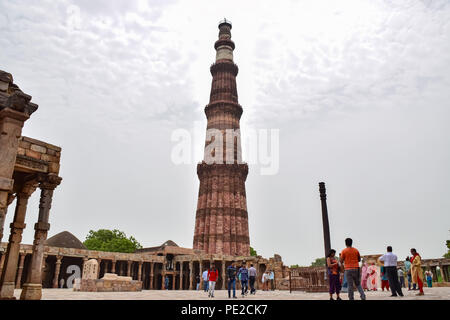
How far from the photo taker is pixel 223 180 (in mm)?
38625

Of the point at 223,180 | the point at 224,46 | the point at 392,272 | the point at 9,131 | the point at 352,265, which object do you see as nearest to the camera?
the point at 9,131

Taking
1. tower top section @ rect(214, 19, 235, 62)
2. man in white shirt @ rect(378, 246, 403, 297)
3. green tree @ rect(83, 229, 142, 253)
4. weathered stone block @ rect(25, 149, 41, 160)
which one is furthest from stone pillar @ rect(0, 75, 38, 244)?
green tree @ rect(83, 229, 142, 253)

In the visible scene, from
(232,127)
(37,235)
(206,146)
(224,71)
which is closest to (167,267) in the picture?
(206,146)

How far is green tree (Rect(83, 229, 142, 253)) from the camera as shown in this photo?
47.0 meters

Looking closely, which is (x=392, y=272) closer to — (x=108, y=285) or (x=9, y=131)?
(x=9, y=131)

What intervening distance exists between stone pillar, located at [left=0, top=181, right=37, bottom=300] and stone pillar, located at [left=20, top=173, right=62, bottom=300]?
0.34m

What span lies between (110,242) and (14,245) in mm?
41761

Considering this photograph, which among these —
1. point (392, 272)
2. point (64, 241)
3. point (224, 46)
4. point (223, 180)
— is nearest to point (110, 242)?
point (64, 241)

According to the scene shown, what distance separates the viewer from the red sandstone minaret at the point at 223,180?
1446 inches

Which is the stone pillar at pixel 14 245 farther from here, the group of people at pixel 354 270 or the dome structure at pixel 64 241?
the dome structure at pixel 64 241

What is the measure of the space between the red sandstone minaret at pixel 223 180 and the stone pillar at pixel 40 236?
93.2 ft
